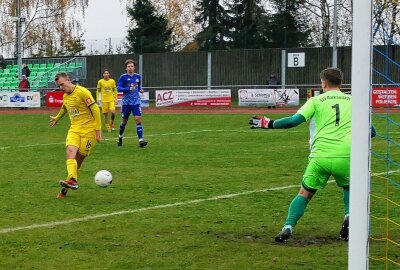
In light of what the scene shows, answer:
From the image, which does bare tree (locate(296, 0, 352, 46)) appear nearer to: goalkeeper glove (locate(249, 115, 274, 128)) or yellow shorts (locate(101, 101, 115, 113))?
yellow shorts (locate(101, 101, 115, 113))

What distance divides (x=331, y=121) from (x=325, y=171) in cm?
50

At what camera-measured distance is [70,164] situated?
10359 mm

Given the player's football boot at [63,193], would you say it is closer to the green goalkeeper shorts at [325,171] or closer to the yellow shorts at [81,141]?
the yellow shorts at [81,141]

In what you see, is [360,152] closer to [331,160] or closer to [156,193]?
[331,160]

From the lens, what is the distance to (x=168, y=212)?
9.02 m

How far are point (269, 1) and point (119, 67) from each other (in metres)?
11.7

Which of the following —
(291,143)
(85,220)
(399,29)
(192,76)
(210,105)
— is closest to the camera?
(85,220)

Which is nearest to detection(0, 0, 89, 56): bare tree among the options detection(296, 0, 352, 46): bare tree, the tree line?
the tree line

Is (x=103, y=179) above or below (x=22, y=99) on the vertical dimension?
below

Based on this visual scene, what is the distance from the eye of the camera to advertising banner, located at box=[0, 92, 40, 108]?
126 feet

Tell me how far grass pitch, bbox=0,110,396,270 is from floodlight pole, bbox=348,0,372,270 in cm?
127

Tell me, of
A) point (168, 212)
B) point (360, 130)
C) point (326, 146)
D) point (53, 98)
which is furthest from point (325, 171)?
point (53, 98)

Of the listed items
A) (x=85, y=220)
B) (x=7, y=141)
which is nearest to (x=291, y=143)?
(x=7, y=141)

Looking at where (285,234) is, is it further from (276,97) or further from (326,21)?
(326,21)
